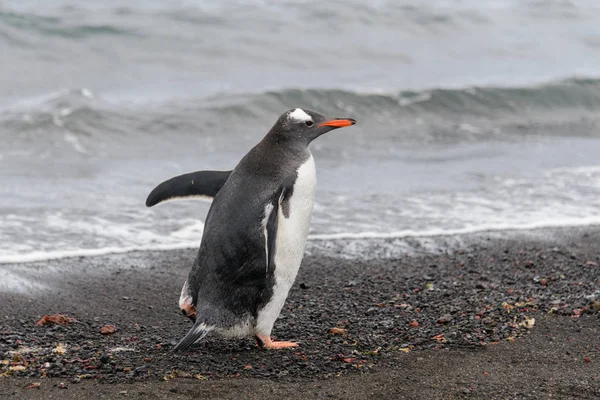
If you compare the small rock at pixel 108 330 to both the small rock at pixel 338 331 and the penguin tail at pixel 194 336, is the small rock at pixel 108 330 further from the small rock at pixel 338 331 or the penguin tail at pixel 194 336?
the small rock at pixel 338 331

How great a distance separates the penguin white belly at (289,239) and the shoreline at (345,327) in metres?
0.20

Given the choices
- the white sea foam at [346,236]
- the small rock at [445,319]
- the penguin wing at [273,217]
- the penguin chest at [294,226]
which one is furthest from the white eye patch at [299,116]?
the white sea foam at [346,236]

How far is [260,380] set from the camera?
3.87 m

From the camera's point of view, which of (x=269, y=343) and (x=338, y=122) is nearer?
(x=269, y=343)

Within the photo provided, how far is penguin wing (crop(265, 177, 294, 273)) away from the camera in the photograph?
417 centimetres

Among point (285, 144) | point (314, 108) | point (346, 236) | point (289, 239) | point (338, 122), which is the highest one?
point (338, 122)

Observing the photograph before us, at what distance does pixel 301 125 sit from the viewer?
4531mm

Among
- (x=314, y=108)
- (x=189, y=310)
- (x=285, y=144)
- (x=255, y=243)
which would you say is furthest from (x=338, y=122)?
(x=314, y=108)

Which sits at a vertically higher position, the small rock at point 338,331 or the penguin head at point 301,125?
the penguin head at point 301,125

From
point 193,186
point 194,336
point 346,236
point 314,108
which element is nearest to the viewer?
point 194,336

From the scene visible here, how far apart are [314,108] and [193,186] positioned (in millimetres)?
10381

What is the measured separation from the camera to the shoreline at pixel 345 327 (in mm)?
3855

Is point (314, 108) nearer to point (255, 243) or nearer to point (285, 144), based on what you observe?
point (285, 144)

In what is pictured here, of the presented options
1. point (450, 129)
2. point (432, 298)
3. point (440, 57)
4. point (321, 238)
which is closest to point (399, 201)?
point (321, 238)
